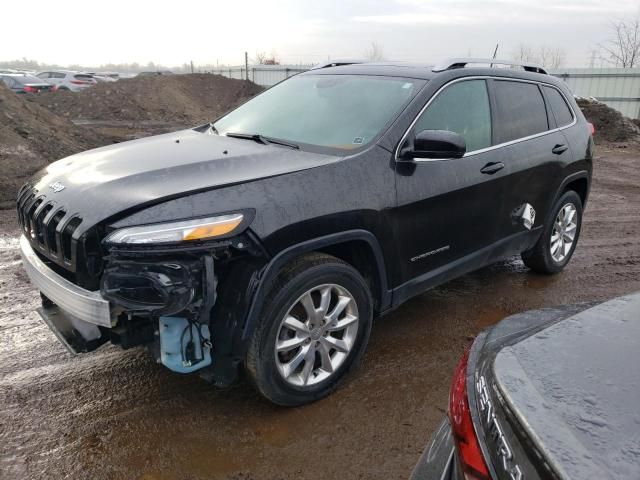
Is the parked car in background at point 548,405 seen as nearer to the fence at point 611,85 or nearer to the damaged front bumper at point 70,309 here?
the damaged front bumper at point 70,309

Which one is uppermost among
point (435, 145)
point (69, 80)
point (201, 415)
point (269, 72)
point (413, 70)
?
point (269, 72)

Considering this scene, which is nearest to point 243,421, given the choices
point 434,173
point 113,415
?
point 113,415

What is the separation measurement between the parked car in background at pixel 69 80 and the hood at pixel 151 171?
982 inches

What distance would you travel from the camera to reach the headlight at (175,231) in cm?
233

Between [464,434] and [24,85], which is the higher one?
[24,85]

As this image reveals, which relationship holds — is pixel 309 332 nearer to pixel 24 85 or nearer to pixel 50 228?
pixel 50 228

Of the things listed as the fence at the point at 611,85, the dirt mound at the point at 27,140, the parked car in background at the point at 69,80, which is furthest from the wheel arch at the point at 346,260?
the parked car in background at the point at 69,80

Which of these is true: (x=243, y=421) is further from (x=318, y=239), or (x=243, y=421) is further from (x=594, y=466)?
(x=594, y=466)

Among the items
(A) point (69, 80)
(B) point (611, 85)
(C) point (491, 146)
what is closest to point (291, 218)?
(C) point (491, 146)

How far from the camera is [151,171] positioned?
2.80 meters

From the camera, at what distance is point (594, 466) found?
3.53ft

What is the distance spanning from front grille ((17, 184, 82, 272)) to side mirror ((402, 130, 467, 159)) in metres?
1.91

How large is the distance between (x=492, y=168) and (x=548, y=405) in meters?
2.80

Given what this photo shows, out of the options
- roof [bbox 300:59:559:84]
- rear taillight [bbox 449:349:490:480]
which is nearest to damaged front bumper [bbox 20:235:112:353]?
rear taillight [bbox 449:349:490:480]
